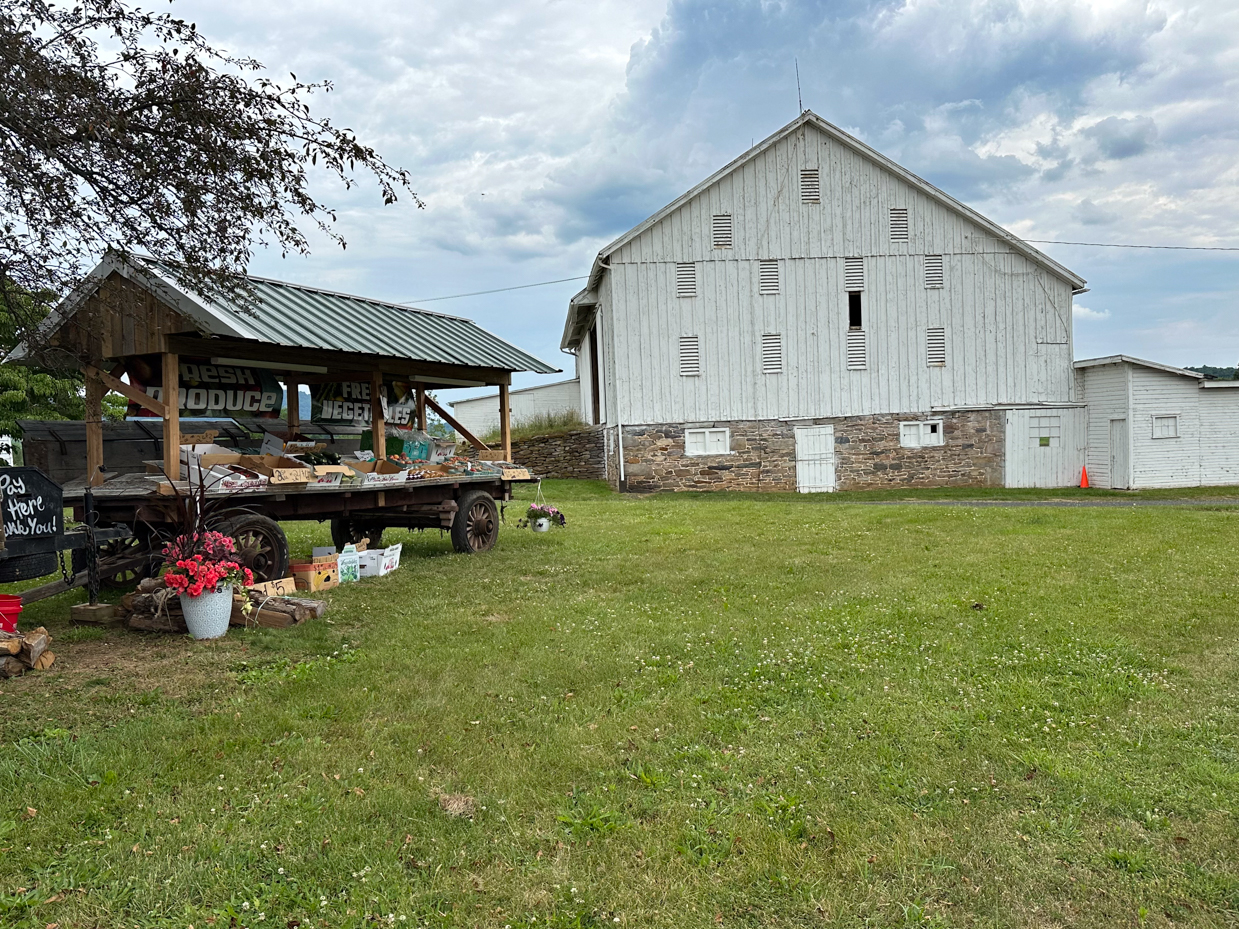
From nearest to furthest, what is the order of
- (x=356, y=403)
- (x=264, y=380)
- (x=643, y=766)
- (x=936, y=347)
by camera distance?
(x=643, y=766), (x=264, y=380), (x=356, y=403), (x=936, y=347)

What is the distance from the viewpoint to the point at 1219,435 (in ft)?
80.5

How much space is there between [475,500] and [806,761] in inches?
350

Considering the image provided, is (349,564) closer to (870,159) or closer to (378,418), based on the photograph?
(378,418)

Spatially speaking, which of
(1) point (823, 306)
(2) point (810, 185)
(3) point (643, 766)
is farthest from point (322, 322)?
(2) point (810, 185)

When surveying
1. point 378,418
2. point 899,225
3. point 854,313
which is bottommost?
point 378,418

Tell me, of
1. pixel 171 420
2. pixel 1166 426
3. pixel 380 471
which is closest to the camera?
pixel 171 420

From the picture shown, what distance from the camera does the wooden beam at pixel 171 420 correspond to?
28.7 ft

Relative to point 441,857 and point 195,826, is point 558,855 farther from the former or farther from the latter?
point 195,826

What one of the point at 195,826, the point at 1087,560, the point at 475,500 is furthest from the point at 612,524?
the point at 195,826

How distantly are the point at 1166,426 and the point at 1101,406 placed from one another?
1.70 metres

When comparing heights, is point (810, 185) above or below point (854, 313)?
above

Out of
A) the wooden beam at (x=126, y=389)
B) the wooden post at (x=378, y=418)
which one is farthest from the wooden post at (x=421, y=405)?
the wooden beam at (x=126, y=389)

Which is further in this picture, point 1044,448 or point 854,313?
point 1044,448

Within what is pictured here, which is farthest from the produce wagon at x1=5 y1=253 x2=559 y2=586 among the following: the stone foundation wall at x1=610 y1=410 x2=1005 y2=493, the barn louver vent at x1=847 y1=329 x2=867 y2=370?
the barn louver vent at x1=847 y1=329 x2=867 y2=370
